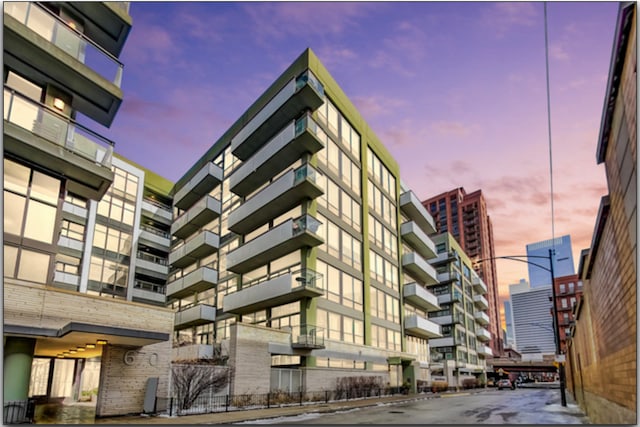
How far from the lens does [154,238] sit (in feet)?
168

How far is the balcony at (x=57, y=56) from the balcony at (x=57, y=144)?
1.77m

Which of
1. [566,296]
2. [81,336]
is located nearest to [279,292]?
[81,336]

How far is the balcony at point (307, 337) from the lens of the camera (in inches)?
1138

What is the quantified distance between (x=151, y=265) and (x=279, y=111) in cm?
2602

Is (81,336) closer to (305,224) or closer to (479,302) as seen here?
(305,224)

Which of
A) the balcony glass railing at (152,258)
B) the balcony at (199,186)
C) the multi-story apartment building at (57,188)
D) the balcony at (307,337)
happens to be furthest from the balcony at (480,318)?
the multi-story apartment building at (57,188)

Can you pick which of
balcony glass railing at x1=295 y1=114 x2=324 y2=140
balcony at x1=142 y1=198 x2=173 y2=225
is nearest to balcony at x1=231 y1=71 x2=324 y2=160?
balcony glass railing at x1=295 y1=114 x2=324 y2=140

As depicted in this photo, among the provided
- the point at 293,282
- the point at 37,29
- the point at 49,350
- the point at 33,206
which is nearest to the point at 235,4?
the point at 37,29

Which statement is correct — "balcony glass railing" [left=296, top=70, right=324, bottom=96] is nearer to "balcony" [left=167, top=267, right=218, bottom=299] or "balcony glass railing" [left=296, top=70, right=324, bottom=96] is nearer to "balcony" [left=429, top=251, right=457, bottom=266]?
"balcony" [left=167, top=267, right=218, bottom=299]

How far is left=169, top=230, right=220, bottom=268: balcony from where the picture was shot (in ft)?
141

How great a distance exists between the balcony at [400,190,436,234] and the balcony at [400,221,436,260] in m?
2.09

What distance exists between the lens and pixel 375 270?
4066 cm

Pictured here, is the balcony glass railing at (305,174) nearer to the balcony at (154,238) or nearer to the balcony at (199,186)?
the balcony at (199,186)

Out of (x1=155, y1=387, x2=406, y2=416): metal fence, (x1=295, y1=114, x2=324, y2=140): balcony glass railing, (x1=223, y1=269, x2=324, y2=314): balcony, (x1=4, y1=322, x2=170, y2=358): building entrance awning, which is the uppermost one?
(x1=295, y1=114, x2=324, y2=140): balcony glass railing
